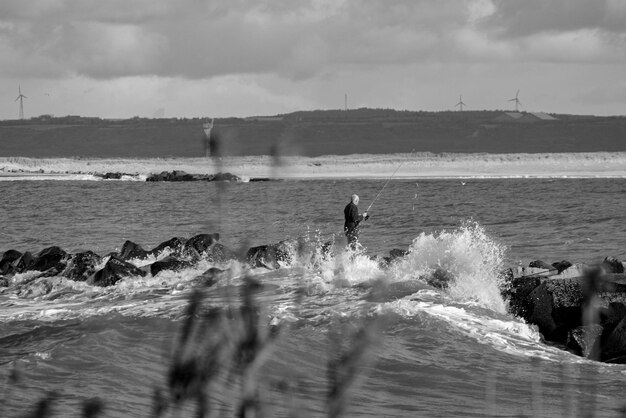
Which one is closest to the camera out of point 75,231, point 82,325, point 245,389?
point 245,389

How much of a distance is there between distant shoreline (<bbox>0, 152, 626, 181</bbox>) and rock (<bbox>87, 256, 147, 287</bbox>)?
139 ft

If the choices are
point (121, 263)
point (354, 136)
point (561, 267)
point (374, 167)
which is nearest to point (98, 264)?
point (121, 263)

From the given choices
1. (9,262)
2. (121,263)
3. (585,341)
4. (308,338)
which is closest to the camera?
(585,341)

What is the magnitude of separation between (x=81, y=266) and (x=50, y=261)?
1.22 meters

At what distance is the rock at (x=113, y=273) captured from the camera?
60.0 ft

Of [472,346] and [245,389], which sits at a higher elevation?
[245,389]

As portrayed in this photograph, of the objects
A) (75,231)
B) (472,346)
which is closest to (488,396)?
(472,346)

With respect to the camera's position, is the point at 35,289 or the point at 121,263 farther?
the point at 121,263

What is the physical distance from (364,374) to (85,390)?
2.77 metres

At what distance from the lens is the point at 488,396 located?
10.5 m

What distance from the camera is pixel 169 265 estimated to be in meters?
19.3

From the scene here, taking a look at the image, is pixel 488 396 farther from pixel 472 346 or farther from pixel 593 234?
pixel 593 234

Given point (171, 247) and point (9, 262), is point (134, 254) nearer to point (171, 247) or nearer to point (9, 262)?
point (171, 247)

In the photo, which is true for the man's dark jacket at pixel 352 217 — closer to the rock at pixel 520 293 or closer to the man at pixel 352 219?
the man at pixel 352 219
